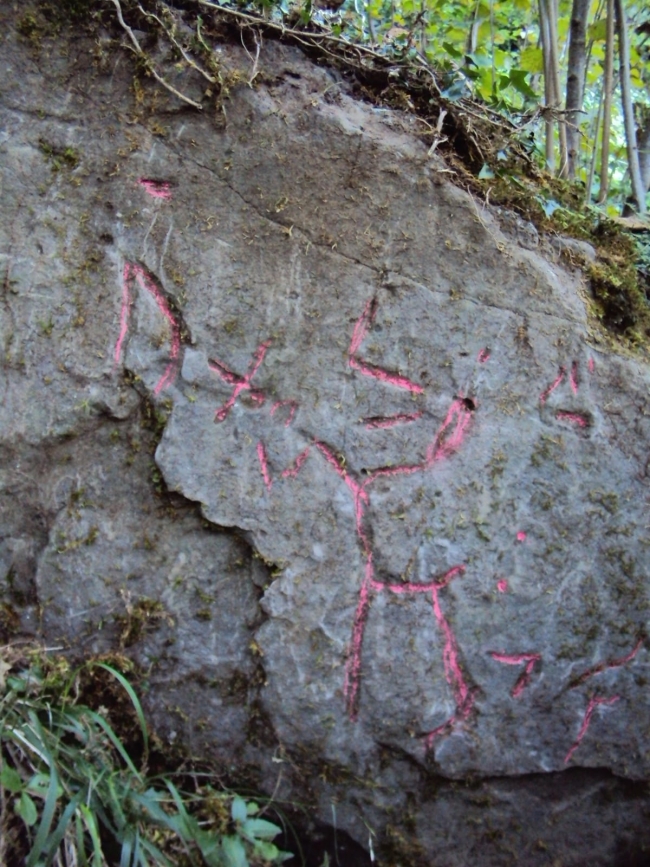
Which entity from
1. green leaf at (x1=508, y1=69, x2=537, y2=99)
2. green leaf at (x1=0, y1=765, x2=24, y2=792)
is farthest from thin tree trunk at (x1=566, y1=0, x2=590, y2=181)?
green leaf at (x1=0, y1=765, x2=24, y2=792)

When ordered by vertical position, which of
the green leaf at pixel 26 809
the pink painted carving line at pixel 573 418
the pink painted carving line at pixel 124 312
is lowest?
the green leaf at pixel 26 809

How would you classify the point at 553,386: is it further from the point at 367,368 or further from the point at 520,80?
the point at 520,80

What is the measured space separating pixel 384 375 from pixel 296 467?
13.3 inches

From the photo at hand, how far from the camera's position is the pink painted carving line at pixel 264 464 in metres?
1.90

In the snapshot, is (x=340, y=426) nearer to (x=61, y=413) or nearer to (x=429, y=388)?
(x=429, y=388)

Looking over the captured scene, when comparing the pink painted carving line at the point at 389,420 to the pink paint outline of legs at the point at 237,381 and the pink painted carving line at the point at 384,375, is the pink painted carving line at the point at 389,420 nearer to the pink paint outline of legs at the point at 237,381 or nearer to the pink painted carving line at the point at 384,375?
the pink painted carving line at the point at 384,375

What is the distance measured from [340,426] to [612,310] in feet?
2.98

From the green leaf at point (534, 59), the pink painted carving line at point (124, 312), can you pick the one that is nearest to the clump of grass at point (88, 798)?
the pink painted carving line at point (124, 312)

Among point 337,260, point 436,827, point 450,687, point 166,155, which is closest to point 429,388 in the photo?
point 337,260

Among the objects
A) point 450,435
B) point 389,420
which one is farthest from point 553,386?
point 389,420

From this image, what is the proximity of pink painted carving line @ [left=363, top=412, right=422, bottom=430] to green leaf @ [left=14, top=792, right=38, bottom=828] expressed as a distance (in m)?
1.13

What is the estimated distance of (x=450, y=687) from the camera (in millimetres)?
1870

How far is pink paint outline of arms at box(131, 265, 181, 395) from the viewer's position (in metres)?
1.94

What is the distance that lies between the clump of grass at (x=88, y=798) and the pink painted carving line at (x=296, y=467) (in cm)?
62
